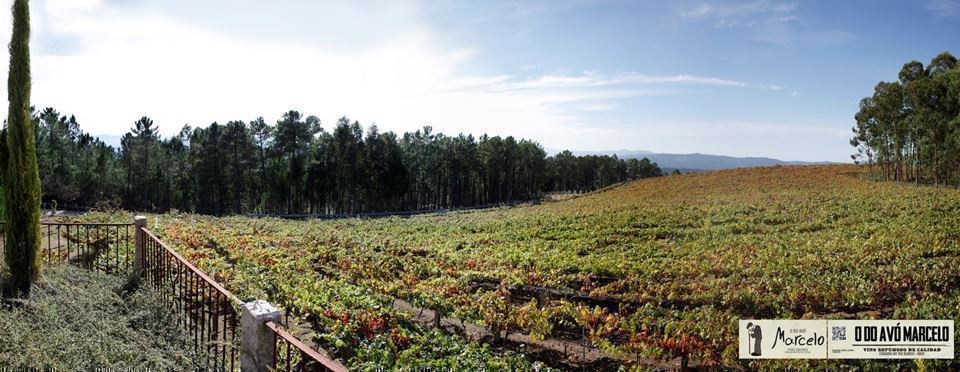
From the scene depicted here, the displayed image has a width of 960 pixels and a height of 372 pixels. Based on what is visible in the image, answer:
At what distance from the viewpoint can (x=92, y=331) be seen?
4.90 metres

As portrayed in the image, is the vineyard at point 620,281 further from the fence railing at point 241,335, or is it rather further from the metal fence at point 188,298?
the fence railing at point 241,335

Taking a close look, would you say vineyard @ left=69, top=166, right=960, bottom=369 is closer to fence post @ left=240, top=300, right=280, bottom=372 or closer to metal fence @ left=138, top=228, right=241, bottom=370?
metal fence @ left=138, top=228, right=241, bottom=370

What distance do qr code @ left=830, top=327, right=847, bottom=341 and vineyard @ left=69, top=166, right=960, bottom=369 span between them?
0.58 metres

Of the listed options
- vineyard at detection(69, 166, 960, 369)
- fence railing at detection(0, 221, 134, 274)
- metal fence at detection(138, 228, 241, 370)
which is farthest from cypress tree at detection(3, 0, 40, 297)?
vineyard at detection(69, 166, 960, 369)

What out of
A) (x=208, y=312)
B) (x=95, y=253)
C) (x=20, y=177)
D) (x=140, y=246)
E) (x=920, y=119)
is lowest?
(x=95, y=253)

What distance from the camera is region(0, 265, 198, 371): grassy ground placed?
14.0 feet

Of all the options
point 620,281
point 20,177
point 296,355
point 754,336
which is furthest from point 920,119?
point 20,177

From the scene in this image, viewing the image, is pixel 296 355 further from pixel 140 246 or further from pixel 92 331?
pixel 140 246

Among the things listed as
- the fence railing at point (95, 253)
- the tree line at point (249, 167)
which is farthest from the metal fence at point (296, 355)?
the tree line at point (249, 167)

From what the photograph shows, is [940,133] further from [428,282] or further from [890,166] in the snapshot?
[428,282]

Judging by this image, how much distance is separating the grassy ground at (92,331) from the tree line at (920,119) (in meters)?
20.3

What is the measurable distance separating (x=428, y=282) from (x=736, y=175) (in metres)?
27.0

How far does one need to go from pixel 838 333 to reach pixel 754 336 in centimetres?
116

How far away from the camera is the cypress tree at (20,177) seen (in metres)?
7.12
